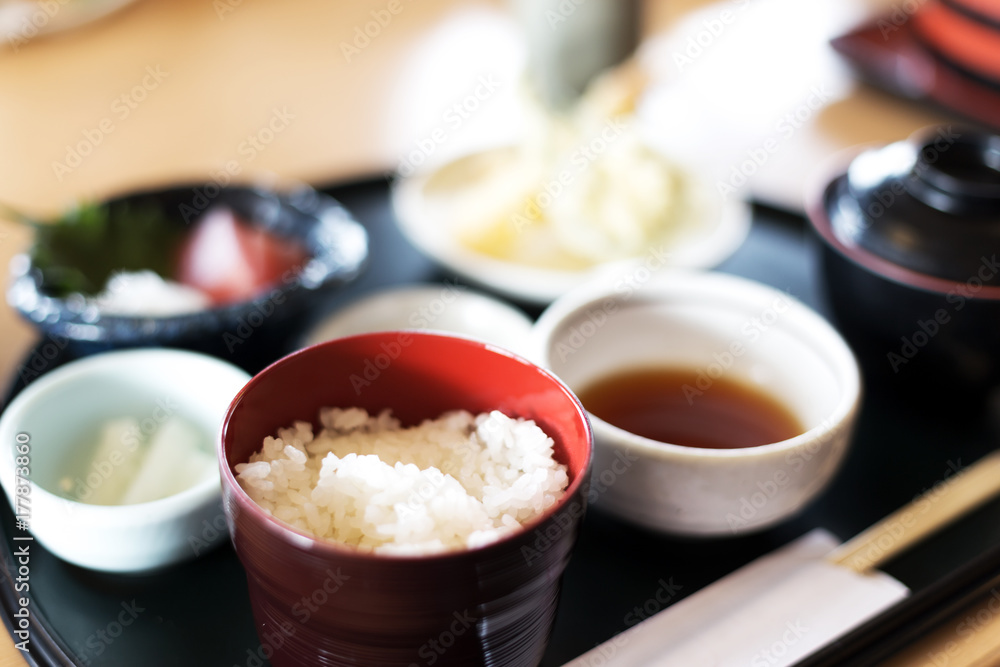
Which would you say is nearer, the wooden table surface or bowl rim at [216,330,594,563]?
bowl rim at [216,330,594,563]

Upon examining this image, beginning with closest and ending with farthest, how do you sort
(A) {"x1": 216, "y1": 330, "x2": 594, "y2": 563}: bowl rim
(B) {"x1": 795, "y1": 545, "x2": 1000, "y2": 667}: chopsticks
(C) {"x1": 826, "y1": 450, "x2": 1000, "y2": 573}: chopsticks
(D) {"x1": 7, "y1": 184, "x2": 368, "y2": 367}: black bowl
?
1. (A) {"x1": 216, "y1": 330, "x2": 594, "y2": 563}: bowl rim
2. (B) {"x1": 795, "y1": 545, "x2": 1000, "y2": 667}: chopsticks
3. (C) {"x1": 826, "y1": 450, "x2": 1000, "y2": 573}: chopsticks
4. (D) {"x1": 7, "y1": 184, "x2": 368, "y2": 367}: black bowl

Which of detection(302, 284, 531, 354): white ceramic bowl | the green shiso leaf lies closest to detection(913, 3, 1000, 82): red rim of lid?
detection(302, 284, 531, 354): white ceramic bowl

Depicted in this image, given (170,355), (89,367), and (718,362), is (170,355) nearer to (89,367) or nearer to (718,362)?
(89,367)

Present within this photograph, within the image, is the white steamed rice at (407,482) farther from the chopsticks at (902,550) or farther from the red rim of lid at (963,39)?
the red rim of lid at (963,39)

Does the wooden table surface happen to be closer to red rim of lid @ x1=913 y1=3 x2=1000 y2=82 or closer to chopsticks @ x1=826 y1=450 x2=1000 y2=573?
red rim of lid @ x1=913 y1=3 x2=1000 y2=82

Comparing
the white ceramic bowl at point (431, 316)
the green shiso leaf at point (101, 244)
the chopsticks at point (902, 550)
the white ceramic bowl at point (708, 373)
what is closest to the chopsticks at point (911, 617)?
the chopsticks at point (902, 550)
